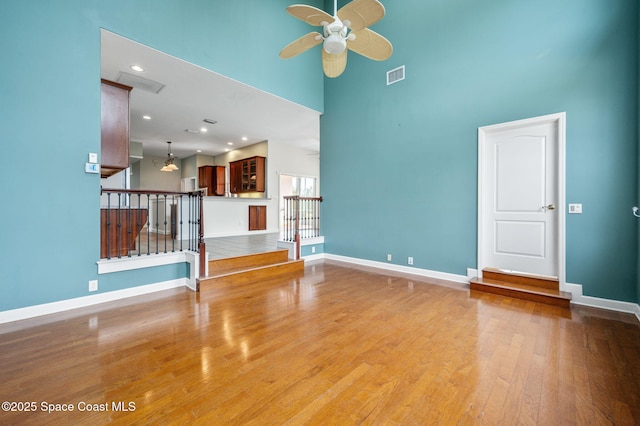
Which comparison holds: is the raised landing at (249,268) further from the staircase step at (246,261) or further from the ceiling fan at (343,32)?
the ceiling fan at (343,32)

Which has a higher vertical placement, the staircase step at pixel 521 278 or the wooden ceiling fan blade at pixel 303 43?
the wooden ceiling fan blade at pixel 303 43

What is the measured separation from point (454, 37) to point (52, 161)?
562 centimetres

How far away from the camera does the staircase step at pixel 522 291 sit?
319cm

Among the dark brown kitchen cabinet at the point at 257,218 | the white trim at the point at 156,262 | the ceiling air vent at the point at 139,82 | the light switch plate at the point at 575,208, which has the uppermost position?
the ceiling air vent at the point at 139,82

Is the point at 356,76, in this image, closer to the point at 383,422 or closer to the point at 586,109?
the point at 586,109

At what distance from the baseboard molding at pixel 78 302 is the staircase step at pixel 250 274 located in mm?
543

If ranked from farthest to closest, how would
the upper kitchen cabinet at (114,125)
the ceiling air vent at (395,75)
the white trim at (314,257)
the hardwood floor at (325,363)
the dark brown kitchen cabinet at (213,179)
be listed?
the dark brown kitchen cabinet at (213,179) → the white trim at (314,257) → the ceiling air vent at (395,75) → the upper kitchen cabinet at (114,125) → the hardwood floor at (325,363)

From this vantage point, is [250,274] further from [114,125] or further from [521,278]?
[521,278]

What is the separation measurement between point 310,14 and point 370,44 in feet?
2.23

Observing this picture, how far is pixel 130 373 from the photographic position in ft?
6.24

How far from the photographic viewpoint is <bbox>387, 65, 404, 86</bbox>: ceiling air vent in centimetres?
479

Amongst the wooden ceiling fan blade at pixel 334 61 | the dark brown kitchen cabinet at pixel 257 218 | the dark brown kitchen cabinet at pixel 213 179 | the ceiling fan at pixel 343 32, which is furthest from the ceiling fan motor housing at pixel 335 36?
the dark brown kitchen cabinet at pixel 213 179

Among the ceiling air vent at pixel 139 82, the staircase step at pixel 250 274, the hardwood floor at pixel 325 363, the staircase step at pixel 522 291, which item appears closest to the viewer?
the hardwood floor at pixel 325 363

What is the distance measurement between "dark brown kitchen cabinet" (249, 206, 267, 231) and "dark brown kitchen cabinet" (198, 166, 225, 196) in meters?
2.92
